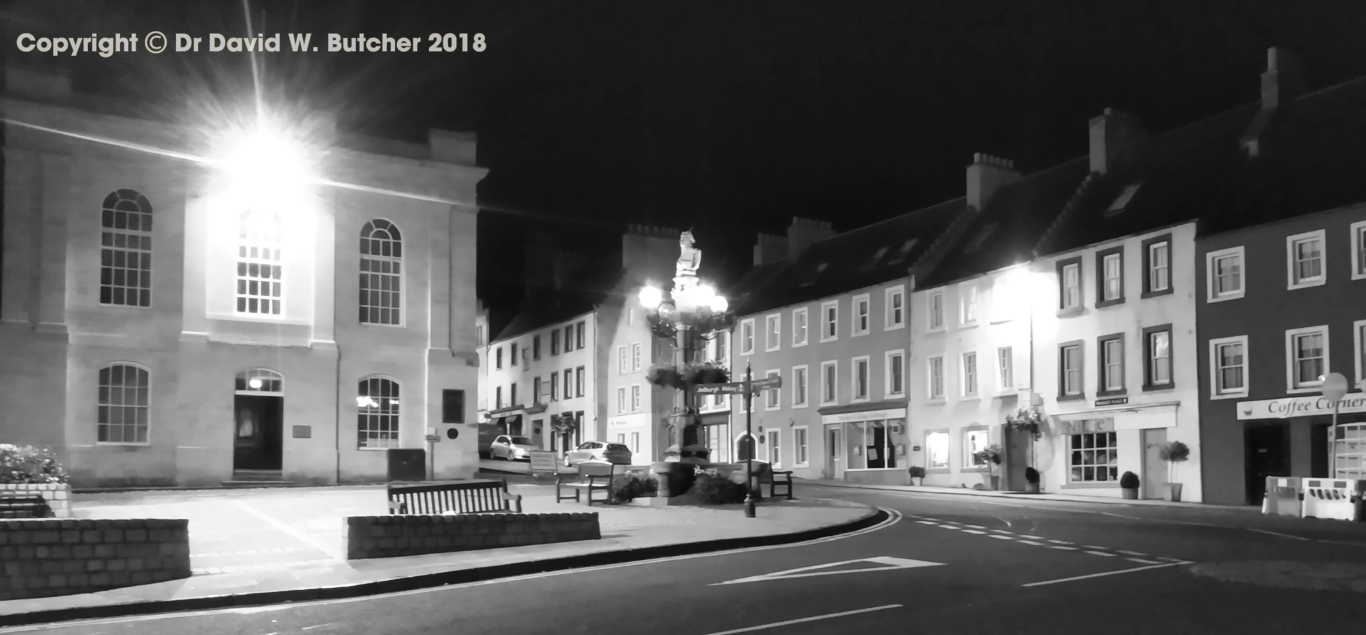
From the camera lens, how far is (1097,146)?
42562mm

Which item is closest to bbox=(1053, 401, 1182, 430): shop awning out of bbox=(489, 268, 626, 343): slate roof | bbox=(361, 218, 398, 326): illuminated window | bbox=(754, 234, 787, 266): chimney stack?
bbox=(361, 218, 398, 326): illuminated window

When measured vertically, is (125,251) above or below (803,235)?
below

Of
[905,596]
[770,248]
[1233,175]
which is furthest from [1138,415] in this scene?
[770,248]

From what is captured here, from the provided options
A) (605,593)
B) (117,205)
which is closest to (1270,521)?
(605,593)

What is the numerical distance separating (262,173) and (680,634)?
31.5 meters

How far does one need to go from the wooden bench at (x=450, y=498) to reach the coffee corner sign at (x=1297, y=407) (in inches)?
839

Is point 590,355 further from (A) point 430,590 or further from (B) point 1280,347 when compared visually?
(A) point 430,590

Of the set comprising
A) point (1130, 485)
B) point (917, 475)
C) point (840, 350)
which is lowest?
point (917, 475)

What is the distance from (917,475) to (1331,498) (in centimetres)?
1927

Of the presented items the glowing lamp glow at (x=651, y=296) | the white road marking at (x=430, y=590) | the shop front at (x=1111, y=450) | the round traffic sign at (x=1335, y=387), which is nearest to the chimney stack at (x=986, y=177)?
Result: the shop front at (x=1111, y=450)

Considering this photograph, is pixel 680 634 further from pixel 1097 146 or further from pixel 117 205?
pixel 1097 146

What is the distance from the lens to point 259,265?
37.2m

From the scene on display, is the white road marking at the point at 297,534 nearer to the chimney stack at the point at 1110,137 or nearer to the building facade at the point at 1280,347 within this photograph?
the building facade at the point at 1280,347

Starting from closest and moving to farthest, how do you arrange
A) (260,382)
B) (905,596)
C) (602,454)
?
1. (905,596)
2. (260,382)
3. (602,454)
